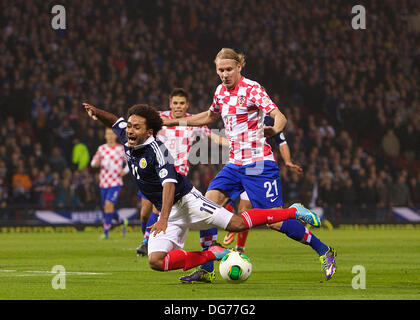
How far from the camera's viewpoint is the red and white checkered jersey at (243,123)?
968 centimetres

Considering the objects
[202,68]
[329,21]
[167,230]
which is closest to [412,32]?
[329,21]

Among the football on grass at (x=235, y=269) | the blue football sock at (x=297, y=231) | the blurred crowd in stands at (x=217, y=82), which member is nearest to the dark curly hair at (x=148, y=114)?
the football on grass at (x=235, y=269)

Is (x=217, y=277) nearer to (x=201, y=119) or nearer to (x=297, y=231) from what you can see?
(x=297, y=231)

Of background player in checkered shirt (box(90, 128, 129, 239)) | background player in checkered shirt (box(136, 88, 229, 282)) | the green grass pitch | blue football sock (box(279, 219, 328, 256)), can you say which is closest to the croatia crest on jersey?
blue football sock (box(279, 219, 328, 256))

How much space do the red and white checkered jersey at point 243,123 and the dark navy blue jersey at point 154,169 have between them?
5.03ft

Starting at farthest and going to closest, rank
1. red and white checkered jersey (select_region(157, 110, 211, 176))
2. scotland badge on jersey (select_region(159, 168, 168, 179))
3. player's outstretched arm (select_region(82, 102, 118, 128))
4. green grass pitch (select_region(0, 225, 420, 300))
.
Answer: red and white checkered jersey (select_region(157, 110, 211, 176)), player's outstretched arm (select_region(82, 102, 118, 128)), scotland badge on jersey (select_region(159, 168, 168, 179)), green grass pitch (select_region(0, 225, 420, 300))

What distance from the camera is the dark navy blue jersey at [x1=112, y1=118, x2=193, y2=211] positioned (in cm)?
798

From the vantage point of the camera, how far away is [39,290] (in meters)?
7.97

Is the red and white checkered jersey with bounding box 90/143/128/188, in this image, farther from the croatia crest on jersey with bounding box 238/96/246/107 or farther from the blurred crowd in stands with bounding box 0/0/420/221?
the croatia crest on jersey with bounding box 238/96/246/107

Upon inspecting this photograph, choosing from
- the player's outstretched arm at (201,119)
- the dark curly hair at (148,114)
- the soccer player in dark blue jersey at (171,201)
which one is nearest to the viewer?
the soccer player in dark blue jersey at (171,201)

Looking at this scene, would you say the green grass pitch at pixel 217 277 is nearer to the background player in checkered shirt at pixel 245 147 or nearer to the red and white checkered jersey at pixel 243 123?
the background player in checkered shirt at pixel 245 147

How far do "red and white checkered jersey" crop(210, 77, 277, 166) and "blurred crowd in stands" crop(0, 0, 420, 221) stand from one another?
11927 mm

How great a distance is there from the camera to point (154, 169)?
26.8ft

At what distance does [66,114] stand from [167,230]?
50.7ft
